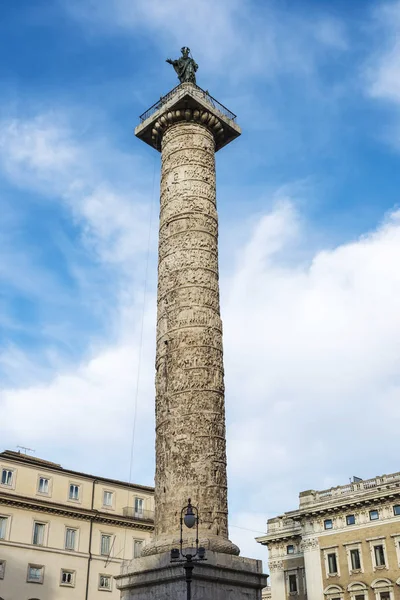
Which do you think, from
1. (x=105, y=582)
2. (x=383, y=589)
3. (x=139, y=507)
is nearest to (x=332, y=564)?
(x=383, y=589)

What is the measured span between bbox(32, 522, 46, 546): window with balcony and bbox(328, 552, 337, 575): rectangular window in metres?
12.8

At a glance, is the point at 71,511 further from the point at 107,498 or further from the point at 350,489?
the point at 350,489

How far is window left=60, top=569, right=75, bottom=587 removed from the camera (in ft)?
A: 91.4

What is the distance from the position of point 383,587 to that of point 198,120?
71.5ft

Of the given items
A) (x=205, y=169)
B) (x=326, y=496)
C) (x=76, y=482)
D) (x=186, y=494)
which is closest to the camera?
(x=186, y=494)

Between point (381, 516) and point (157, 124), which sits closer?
point (157, 124)

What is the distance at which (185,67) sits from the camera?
16781 mm

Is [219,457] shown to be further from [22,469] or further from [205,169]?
[22,469]

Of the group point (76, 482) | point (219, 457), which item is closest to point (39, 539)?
point (76, 482)

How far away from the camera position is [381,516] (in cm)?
2972

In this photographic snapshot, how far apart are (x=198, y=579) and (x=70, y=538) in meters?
19.3

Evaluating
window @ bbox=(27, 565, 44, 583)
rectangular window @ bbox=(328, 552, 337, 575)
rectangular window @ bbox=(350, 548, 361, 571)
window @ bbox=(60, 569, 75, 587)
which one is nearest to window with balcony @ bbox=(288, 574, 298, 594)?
rectangular window @ bbox=(328, 552, 337, 575)

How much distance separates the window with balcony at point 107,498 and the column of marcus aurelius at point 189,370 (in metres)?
18.8

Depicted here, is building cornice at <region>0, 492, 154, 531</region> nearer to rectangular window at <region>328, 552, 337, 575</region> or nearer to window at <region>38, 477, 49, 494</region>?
window at <region>38, 477, 49, 494</region>
